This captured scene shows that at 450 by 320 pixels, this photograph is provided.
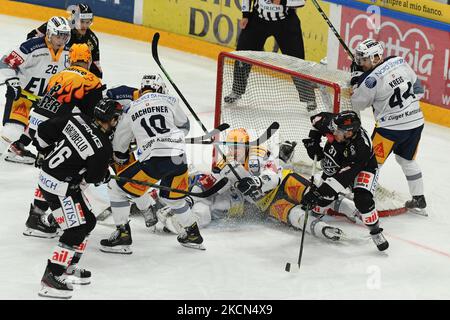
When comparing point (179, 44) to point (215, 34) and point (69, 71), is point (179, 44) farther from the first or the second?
point (69, 71)

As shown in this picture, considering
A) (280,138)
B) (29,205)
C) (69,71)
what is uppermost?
(69,71)

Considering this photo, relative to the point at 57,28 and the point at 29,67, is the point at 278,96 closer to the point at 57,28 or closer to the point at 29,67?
the point at 57,28

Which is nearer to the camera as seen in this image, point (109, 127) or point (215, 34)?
point (109, 127)

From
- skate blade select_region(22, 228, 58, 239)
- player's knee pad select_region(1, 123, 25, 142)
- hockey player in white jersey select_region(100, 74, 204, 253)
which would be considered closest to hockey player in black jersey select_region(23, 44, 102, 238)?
skate blade select_region(22, 228, 58, 239)

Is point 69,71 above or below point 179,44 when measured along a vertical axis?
above

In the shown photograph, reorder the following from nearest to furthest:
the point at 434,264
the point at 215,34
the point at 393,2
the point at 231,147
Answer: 1. the point at 434,264
2. the point at 231,147
3. the point at 393,2
4. the point at 215,34

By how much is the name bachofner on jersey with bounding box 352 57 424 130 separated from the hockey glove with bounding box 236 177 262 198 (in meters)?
0.96

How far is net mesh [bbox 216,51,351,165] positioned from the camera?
707 centimetres

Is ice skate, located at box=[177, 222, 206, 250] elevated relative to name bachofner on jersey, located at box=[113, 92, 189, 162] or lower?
lower

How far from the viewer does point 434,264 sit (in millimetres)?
6230

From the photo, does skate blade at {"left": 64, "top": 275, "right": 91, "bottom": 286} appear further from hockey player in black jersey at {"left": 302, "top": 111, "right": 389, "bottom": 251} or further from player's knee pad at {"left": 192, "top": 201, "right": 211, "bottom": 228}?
hockey player in black jersey at {"left": 302, "top": 111, "right": 389, "bottom": 251}
